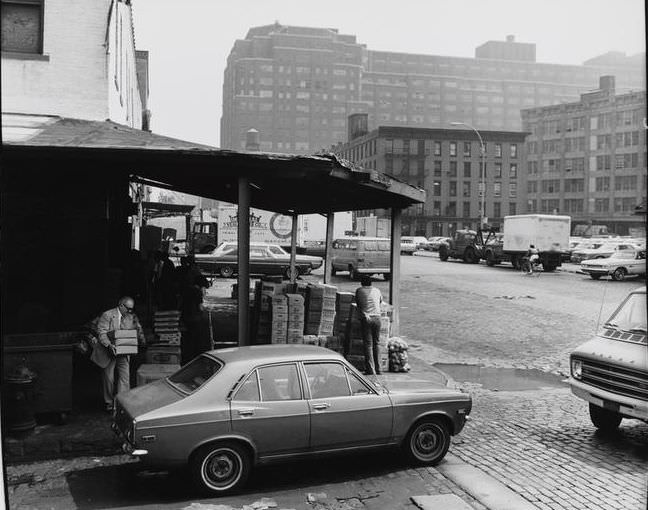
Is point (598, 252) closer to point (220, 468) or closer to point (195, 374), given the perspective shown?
point (195, 374)

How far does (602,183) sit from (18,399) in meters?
103

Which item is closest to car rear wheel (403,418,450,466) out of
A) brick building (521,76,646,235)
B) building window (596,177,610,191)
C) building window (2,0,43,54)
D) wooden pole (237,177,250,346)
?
wooden pole (237,177,250,346)

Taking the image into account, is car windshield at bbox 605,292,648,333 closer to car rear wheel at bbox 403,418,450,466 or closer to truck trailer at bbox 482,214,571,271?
car rear wheel at bbox 403,418,450,466

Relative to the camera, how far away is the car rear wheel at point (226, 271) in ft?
102

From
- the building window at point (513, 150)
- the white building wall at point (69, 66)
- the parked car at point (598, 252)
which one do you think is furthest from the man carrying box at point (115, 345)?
the building window at point (513, 150)

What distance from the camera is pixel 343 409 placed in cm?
706

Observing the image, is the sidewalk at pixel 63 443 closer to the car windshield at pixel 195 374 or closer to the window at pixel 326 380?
the window at pixel 326 380

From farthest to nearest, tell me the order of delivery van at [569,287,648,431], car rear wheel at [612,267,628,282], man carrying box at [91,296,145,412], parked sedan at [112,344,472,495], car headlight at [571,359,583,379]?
car rear wheel at [612,267,628,282]
car headlight at [571,359,583,379]
man carrying box at [91,296,145,412]
delivery van at [569,287,648,431]
parked sedan at [112,344,472,495]

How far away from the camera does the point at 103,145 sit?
8180 mm

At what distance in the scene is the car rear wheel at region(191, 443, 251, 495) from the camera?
639 centimetres

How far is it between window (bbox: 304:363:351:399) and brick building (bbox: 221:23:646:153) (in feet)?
458

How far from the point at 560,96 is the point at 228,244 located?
156229 mm

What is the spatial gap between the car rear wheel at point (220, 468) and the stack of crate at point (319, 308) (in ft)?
15.8


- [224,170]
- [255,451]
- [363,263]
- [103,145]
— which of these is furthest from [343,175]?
[363,263]
